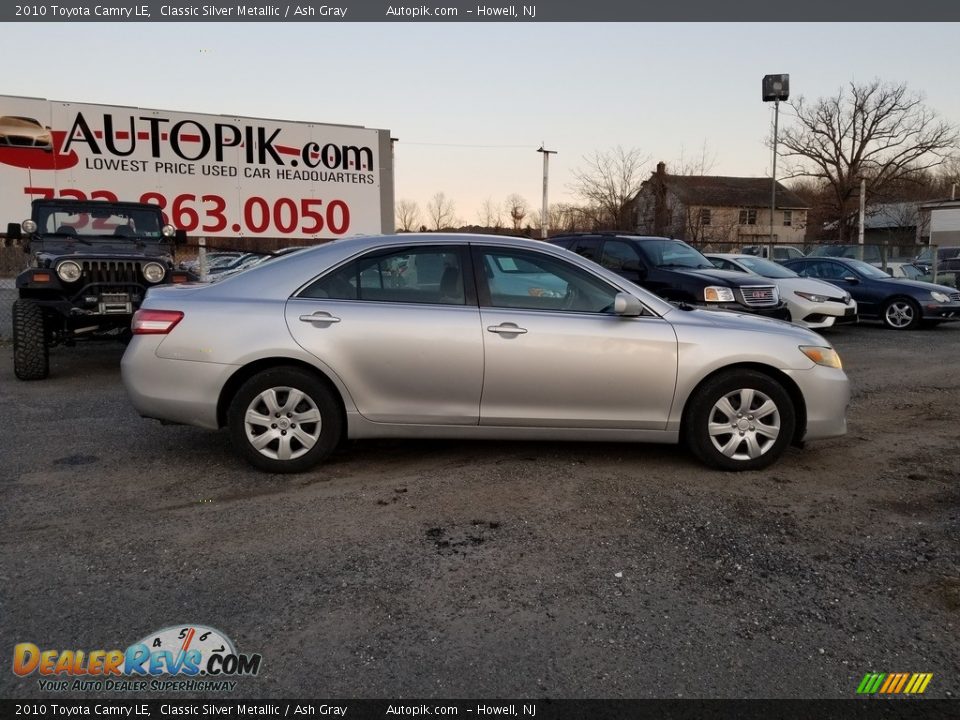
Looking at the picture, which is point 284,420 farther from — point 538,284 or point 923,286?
point 923,286

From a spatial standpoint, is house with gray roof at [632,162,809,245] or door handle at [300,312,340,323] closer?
door handle at [300,312,340,323]

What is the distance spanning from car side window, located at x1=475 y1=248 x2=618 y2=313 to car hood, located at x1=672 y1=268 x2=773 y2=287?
19.6 ft

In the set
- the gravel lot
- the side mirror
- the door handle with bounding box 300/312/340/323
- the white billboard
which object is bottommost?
the gravel lot

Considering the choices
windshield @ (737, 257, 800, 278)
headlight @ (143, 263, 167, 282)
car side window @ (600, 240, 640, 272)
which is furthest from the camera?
windshield @ (737, 257, 800, 278)

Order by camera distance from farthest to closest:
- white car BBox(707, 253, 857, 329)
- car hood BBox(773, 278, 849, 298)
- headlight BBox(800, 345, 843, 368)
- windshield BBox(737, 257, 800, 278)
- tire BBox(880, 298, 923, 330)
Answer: tire BBox(880, 298, 923, 330)
windshield BBox(737, 257, 800, 278)
car hood BBox(773, 278, 849, 298)
white car BBox(707, 253, 857, 329)
headlight BBox(800, 345, 843, 368)

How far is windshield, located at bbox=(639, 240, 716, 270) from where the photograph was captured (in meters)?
10.9

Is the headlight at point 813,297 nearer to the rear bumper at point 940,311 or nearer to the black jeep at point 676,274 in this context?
the black jeep at point 676,274

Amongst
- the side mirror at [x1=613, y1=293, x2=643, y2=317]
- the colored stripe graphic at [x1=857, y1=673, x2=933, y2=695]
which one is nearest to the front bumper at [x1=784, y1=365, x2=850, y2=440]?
the side mirror at [x1=613, y1=293, x2=643, y2=317]

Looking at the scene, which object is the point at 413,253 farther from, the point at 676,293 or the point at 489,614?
the point at 676,293

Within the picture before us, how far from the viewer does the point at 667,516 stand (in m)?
4.06

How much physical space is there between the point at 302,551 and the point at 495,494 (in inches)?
50.6

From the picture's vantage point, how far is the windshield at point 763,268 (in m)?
13.4

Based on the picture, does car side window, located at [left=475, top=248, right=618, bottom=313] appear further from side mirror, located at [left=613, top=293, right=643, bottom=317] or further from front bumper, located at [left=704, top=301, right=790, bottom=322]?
front bumper, located at [left=704, top=301, right=790, bottom=322]

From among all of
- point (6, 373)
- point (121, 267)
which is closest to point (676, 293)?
point (121, 267)
